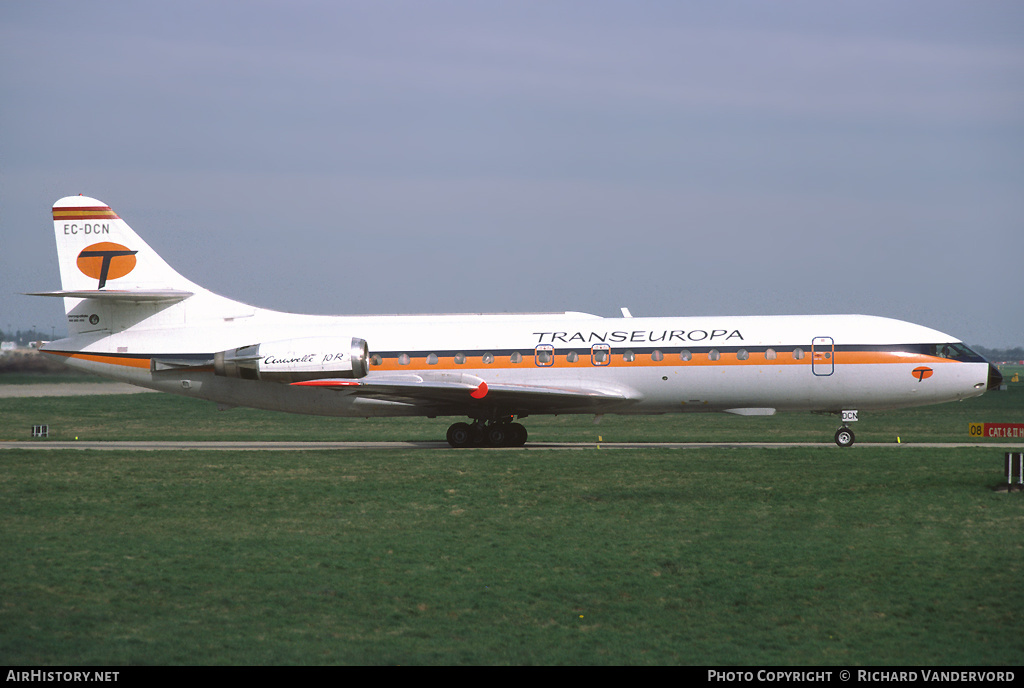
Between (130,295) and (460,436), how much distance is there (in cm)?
1037

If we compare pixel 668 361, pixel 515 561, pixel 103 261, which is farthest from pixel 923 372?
pixel 103 261

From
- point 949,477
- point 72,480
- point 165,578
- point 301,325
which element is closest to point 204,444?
point 301,325

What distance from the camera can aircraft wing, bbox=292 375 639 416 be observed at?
86.4 ft

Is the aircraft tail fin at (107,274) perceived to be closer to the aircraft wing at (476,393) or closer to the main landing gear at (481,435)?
the aircraft wing at (476,393)

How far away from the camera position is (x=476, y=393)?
2642 cm

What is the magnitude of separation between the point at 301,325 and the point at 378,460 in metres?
7.43

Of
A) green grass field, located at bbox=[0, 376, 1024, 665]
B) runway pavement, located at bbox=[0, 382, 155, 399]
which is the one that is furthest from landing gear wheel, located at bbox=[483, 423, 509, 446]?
runway pavement, located at bbox=[0, 382, 155, 399]

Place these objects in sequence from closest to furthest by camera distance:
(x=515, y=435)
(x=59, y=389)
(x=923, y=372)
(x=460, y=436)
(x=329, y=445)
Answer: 1. (x=923, y=372)
2. (x=460, y=436)
3. (x=515, y=435)
4. (x=329, y=445)
5. (x=59, y=389)

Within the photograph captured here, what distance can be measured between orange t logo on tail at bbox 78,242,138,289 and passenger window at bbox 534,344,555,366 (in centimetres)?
1264

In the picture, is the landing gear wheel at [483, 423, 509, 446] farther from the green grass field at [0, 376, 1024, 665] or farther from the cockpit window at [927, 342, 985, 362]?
the cockpit window at [927, 342, 985, 362]

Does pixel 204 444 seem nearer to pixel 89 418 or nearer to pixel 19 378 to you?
pixel 89 418

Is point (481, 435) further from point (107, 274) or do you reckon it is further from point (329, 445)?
point (107, 274)

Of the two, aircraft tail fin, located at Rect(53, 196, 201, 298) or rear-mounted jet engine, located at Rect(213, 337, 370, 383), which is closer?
rear-mounted jet engine, located at Rect(213, 337, 370, 383)

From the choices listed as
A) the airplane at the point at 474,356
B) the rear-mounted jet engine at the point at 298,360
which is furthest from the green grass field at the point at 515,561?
the rear-mounted jet engine at the point at 298,360
